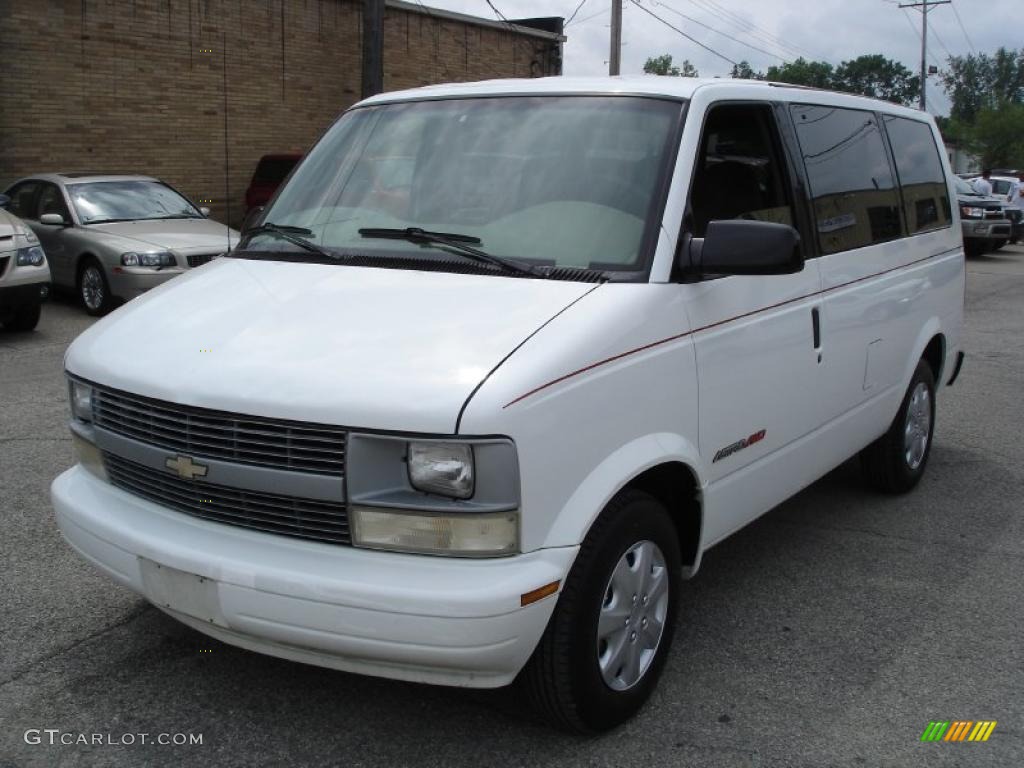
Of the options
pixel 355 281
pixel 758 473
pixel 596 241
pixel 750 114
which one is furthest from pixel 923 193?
pixel 355 281

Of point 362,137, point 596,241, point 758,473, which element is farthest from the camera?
point 362,137

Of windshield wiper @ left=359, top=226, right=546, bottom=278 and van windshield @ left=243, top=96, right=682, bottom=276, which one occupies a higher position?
van windshield @ left=243, top=96, right=682, bottom=276

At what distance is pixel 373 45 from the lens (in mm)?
18703

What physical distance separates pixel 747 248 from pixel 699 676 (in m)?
1.47

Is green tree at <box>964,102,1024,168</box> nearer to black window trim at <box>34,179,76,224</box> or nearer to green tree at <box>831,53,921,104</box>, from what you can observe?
green tree at <box>831,53,921,104</box>

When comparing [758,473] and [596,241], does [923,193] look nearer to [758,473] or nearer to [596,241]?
[758,473]

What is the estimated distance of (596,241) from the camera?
3.61m

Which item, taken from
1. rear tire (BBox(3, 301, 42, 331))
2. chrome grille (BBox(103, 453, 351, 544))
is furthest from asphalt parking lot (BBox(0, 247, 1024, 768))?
rear tire (BBox(3, 301, 42, 331))

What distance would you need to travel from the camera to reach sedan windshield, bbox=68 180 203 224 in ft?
40.8

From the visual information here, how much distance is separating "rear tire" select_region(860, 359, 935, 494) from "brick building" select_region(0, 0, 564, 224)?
11689 mm

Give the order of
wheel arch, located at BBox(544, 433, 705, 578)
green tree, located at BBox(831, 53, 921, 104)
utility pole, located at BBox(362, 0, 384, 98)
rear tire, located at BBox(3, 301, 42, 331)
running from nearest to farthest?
1. wheel arch, located at BBox(544, 433, 705, 578)
2. rear tire, located at BBox(3, 301, 42, 331)
3. utility pole, located at BBox(362, 0, 384, 98)
4. green tree, located at BBox(831, 53, 921, 104)

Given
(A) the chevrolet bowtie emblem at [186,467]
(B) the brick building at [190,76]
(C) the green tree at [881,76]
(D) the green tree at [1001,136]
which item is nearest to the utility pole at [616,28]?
(B) the brick building at [190,76]

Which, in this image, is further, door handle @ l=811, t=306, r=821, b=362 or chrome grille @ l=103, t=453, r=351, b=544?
door handle @ l=811, t=306, r=821, b=362

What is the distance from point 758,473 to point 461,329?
5.05ft
